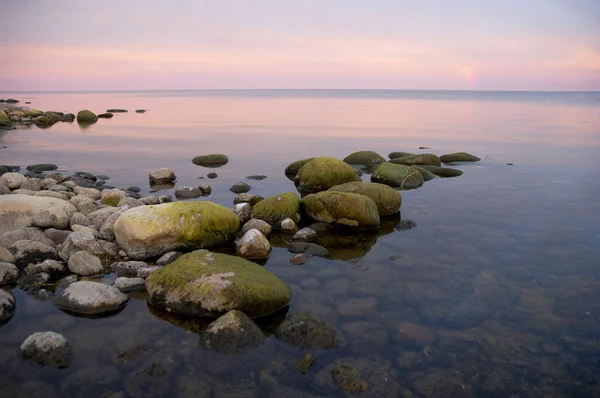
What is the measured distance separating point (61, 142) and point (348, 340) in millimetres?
28947

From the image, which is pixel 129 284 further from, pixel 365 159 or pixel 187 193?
pixel 365 159

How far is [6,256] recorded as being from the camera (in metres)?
7.82

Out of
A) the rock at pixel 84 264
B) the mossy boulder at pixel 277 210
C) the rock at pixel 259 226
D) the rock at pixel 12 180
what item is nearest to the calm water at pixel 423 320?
the rock at pixel 259 226

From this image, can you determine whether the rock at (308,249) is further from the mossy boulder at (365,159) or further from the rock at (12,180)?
the mossy boulder at (365,159)

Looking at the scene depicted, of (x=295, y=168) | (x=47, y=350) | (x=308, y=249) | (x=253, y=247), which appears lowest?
(x=47, y=350)

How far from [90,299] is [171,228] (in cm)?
236

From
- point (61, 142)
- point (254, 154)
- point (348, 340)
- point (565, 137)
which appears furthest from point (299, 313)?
point (565, 137)

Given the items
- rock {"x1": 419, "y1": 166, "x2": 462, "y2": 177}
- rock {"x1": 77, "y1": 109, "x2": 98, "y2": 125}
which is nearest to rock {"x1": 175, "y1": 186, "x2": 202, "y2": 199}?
rock {"x1": 419, "y1": 166, "x2": 462, "y2": 177}

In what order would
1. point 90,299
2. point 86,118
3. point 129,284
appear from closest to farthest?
point 90,299, point 129,284, point 86,118

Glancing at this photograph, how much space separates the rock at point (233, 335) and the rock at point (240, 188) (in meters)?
8.86

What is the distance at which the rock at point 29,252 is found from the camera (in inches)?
314

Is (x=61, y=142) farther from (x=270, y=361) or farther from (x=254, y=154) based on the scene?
(x=270, y=361)

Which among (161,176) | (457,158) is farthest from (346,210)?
(457,158)

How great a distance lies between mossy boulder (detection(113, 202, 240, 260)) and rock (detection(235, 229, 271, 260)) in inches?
25.3
